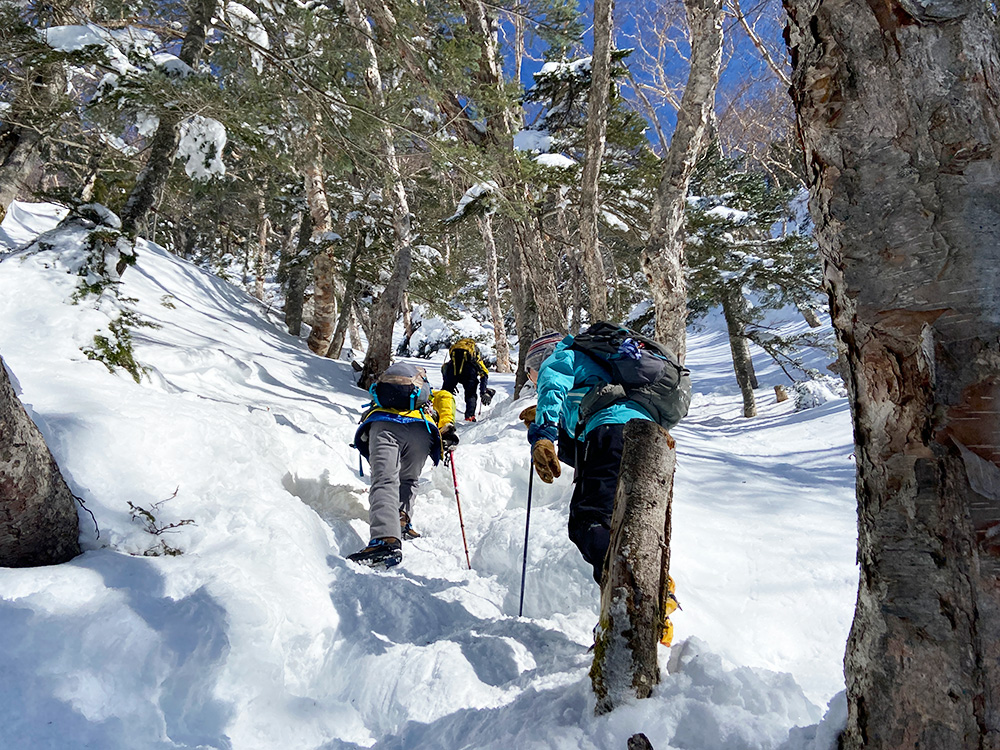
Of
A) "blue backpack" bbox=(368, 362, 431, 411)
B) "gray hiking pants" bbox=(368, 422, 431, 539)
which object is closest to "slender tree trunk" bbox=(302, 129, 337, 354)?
"blue backpack" bbox=(368, 362, 431, 411)

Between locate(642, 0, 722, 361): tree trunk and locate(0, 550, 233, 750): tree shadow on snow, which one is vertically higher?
locate(642, 0, 722, 361): tree trunk

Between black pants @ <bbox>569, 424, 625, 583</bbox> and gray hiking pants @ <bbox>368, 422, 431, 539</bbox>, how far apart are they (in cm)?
154

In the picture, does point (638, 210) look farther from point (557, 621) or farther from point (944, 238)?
point (944, 238)

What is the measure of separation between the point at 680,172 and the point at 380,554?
14.1 feet

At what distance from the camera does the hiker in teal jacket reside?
8.21 feet

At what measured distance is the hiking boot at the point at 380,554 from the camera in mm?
3365

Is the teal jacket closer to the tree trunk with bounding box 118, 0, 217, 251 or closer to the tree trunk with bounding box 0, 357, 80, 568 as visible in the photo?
the tree trunk with bounding box 0, 357, 80, 568

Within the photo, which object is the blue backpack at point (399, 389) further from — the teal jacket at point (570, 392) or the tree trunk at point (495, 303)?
the tree trunk at point (495, 303)

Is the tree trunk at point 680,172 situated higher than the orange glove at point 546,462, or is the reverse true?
the tree trunk at point 680,172

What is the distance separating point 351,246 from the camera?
11.0m

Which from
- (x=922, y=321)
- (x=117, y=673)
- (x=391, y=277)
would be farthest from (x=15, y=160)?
(x=922, y=321)

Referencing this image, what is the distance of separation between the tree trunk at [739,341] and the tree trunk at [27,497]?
10.9 meters

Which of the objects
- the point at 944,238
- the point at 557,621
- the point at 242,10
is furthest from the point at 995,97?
the point at 242,10

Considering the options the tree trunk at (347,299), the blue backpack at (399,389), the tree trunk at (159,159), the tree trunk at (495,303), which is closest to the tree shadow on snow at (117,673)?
the blue backpack at (399,389)
